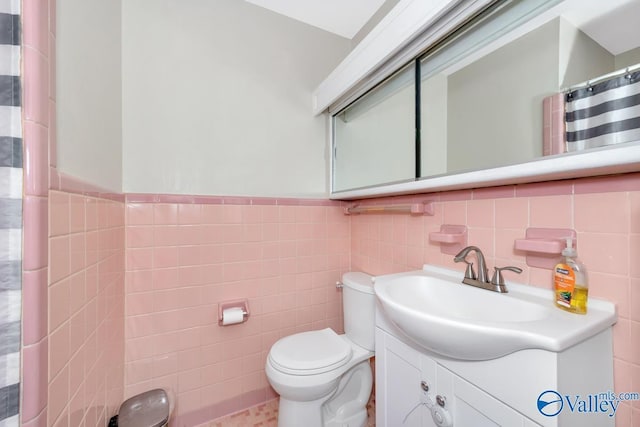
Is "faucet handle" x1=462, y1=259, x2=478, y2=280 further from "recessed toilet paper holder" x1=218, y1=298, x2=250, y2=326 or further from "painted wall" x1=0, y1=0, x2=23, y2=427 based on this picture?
"painted wall" x1=0, y1=0, x2=23, y2=427

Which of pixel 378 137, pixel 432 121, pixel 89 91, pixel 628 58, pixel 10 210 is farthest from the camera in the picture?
pixel 378 137

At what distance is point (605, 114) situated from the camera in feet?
2.06

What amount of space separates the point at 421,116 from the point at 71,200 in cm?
124

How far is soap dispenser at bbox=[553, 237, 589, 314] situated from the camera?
0.66 meters

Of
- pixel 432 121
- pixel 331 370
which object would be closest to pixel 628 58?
pixel 432 121

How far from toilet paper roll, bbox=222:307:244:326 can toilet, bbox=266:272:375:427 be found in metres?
0.24

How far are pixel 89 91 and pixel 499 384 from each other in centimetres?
144

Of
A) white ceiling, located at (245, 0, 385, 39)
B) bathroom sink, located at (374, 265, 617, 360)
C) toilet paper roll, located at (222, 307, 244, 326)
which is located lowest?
toilet paper roll, located at (222, 307, 244, 326)

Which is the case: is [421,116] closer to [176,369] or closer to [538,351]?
[538,351]

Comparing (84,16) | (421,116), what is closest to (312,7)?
(421,116)

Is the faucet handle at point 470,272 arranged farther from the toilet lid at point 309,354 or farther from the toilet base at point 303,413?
the toilet base at point 303,413

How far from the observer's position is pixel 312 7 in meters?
1.48

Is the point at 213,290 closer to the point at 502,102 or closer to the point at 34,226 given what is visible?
the point at 34,226

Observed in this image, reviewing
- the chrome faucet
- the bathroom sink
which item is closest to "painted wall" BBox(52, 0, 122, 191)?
the bathroom sink
